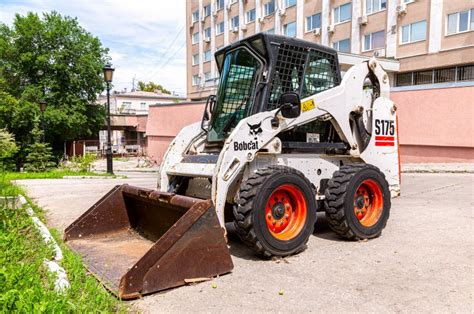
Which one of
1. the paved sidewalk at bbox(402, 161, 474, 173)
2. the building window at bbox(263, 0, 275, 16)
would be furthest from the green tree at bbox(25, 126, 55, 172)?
the building window at bbox(263, 0, 275, 16)

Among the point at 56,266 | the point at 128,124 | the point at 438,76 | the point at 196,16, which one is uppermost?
the point at 196,16

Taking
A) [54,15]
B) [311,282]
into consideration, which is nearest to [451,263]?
[311,282]

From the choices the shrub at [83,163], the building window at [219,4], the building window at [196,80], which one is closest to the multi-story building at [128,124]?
the building window at [196,80]

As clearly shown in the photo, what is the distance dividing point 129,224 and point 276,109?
2575 mm

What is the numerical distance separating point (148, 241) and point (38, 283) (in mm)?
1908

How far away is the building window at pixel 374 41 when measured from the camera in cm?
2712

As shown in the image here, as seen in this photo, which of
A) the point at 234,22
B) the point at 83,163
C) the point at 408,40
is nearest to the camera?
the point at 83,163

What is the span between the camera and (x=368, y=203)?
5.76 metres

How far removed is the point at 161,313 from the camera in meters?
3.33

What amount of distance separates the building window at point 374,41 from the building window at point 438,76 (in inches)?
98.5

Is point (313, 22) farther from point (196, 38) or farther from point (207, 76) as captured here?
point (196, 38)

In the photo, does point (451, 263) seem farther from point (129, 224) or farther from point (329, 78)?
point (129, 224)

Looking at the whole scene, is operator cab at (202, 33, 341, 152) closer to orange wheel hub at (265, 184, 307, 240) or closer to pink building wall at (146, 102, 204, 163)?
orange wheel hub at (265, 184, 307, 240)

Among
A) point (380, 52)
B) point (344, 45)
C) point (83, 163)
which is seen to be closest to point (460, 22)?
point (380, 52)
